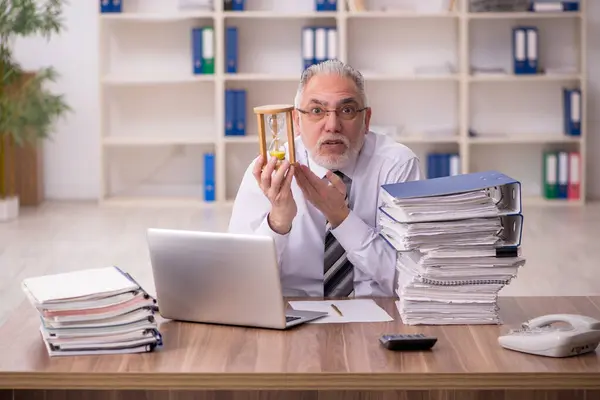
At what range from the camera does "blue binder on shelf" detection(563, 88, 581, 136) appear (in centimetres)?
772

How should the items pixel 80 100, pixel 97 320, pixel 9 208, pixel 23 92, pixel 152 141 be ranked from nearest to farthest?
pixel 97 320, pixel 23 92, pixel 9 208, pixel 152 141, pixel 80 100

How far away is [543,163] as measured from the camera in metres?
7.98

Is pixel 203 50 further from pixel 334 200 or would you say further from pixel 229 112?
pixel 334 200

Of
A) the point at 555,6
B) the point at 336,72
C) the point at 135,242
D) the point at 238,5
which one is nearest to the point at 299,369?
the point at 336,72

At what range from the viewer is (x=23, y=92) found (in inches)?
281

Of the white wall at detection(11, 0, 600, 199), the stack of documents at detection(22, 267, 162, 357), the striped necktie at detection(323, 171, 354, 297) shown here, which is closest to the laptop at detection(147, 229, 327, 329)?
the stack of documents at detection(22, 267, 162, 357)

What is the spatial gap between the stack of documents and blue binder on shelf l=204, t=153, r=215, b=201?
5697 mm

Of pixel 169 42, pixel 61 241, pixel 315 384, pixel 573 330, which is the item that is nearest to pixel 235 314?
pixel 315 384

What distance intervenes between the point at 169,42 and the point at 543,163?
2903 mm

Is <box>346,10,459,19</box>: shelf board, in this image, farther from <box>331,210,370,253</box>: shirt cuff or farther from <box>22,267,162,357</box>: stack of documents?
<box>22,267,162,357</box>: stack of documents

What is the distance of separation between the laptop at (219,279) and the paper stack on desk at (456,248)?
0.83 feet

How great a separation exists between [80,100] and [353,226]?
5556mm

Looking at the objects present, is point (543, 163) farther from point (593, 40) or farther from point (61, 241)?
point (61, 241)

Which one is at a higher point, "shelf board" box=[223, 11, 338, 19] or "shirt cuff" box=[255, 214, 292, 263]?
"shelf board" box=[223, 11, 338, 19]
